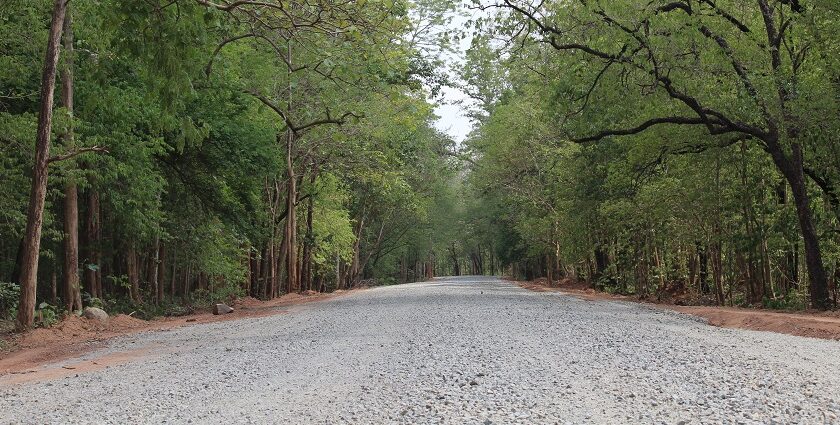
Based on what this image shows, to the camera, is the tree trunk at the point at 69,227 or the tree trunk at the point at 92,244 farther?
the tree trunk at the point at 92,244

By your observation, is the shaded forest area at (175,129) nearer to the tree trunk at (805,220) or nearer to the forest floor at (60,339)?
the forest floor at (60,339)

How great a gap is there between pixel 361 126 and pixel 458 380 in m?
20.0

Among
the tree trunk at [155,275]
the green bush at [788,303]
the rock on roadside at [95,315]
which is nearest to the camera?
the rock on roadside at [95,315]

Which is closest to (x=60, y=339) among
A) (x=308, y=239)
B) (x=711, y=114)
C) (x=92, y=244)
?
(x=92, y=244)

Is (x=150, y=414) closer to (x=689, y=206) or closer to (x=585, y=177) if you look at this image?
(x=689, y=206)

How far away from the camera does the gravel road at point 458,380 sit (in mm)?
4852

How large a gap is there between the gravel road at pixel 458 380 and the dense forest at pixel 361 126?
8.99 ft

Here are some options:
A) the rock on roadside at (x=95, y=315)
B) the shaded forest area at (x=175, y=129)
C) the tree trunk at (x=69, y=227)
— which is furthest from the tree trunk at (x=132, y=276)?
the rock on roadside at (x=95, y=315)

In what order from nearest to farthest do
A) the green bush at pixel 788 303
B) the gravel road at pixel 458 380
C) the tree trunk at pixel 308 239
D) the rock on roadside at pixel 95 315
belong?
the gravel road at pixel 458 380 < the rock on roadside at pixel 95 315 < the green bush at pixel 788 303 < the tree trunk at pixel 308 239

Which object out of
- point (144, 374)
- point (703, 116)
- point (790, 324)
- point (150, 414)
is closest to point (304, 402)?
point (150, 414)

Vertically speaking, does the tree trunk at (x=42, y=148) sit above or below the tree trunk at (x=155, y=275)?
above

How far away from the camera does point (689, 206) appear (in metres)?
19.2

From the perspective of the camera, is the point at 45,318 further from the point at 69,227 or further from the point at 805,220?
the point at 805,220

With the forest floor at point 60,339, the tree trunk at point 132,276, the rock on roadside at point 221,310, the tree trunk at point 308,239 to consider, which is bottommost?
the forest floor at point 60,339
